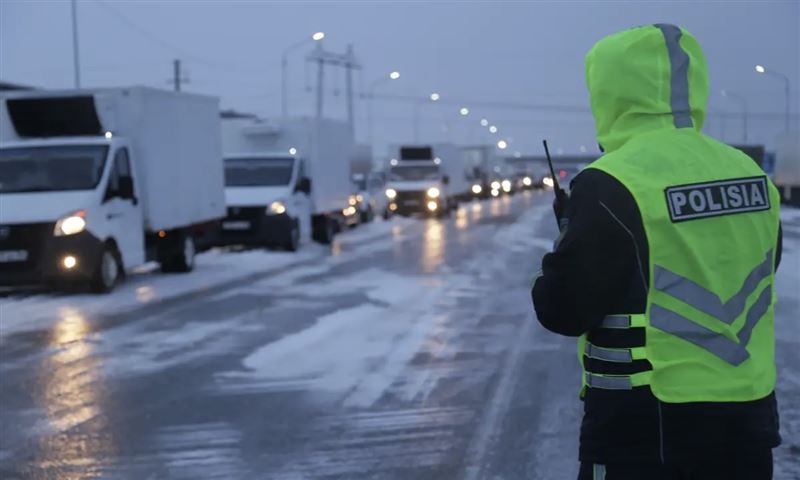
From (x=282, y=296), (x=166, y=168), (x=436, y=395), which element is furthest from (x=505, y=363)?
(x=166, y=168)

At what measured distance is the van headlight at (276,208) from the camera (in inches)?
904

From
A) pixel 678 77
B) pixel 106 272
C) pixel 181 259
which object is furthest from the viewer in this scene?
pixel 181 259

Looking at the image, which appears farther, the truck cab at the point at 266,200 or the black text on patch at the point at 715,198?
the truck cab at the point at 266,200

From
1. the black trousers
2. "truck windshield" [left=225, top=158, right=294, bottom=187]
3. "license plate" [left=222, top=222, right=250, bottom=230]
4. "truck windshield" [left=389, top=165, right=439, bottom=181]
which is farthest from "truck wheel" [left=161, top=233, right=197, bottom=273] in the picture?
"truck windshield" [left=389, top=165, right=439, bottom=181]

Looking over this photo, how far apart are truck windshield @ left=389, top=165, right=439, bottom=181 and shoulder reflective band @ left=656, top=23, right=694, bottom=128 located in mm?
40414

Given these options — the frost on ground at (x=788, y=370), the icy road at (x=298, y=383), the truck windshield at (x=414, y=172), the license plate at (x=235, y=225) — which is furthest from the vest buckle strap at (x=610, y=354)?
the truck windshield at (x=414, y=172)

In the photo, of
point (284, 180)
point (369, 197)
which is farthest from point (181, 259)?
point (369, 197)

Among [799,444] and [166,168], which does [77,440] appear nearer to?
[799,444]

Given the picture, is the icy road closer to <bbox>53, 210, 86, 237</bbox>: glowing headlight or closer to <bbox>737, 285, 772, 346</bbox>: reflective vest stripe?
<bbox>53, 210, 86, 237</bbox>: glowing headlight

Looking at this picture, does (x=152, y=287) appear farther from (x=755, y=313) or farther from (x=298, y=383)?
(x=755, y=313)

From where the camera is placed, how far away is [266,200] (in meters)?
23.1

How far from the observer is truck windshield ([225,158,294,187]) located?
2430 cm

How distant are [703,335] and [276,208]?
20.6 m

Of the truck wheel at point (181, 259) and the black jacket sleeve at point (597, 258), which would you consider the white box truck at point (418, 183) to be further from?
the black jacket sleeve at point (597, 258)
